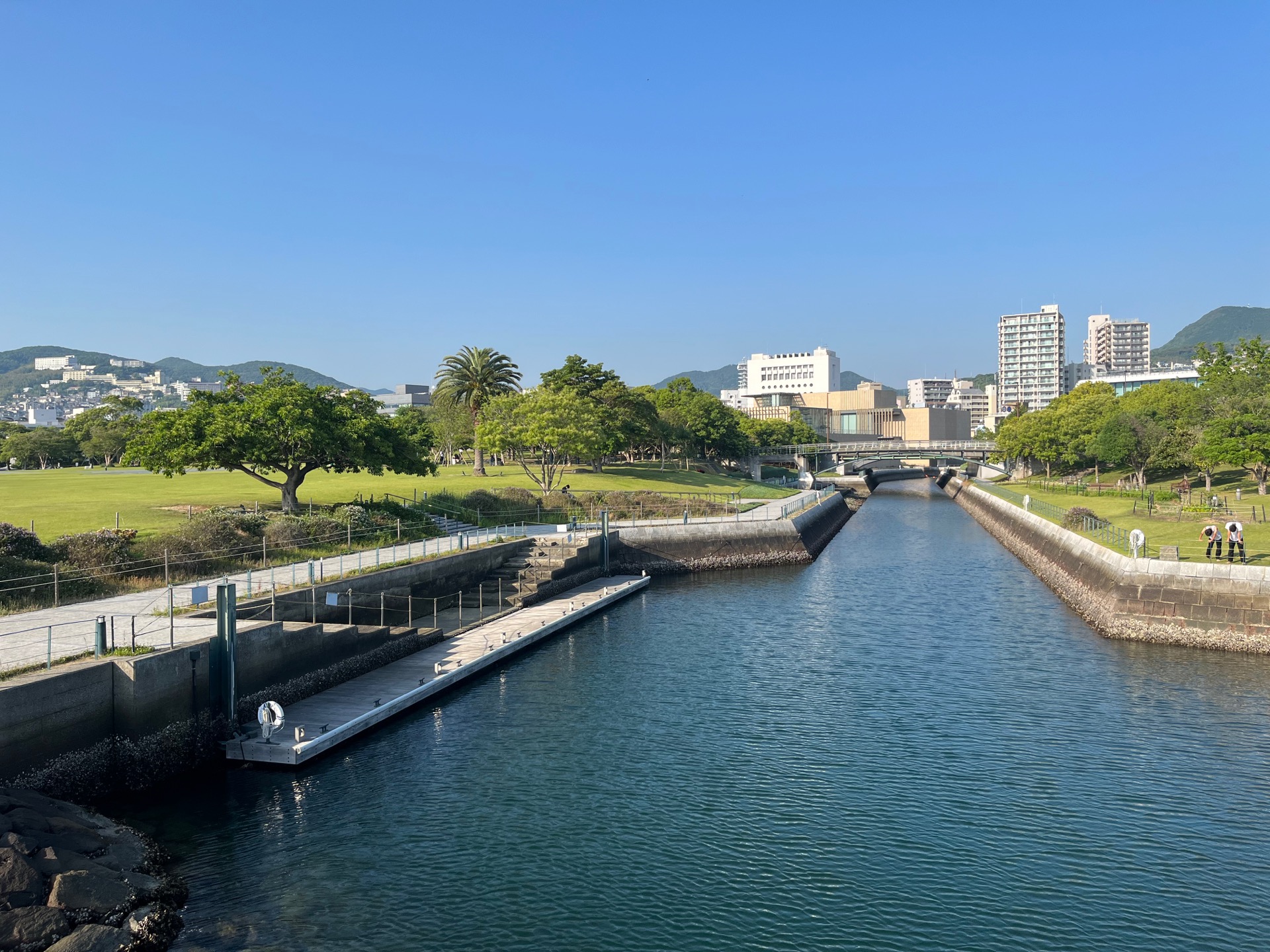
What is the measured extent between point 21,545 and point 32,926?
21.2 meters

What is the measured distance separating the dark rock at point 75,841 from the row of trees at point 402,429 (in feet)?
95.6

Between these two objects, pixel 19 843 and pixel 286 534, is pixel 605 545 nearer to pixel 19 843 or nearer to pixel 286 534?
pixel 286 534

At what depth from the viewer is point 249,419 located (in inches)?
1791

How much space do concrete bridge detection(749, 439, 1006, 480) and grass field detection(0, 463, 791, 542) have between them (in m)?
61.1

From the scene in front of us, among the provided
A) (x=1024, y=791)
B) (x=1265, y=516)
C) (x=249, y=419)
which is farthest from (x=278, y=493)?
(x=1265, y=516)

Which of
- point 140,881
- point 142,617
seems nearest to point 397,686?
point 142,617

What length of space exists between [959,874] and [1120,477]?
9726 centimetres

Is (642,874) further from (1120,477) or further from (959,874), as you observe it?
(1120,477)

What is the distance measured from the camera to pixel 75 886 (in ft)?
50.6

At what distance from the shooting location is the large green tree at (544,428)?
74.0m

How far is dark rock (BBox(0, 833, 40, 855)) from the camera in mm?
15586

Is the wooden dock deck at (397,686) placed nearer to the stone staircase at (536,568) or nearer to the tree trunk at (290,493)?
the stone staircase at (536,568)

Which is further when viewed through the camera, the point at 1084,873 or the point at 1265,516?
the point at 1265,516

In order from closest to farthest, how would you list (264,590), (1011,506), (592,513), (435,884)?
(435,884)
(264,590)
(592,513)
(1011,506)
